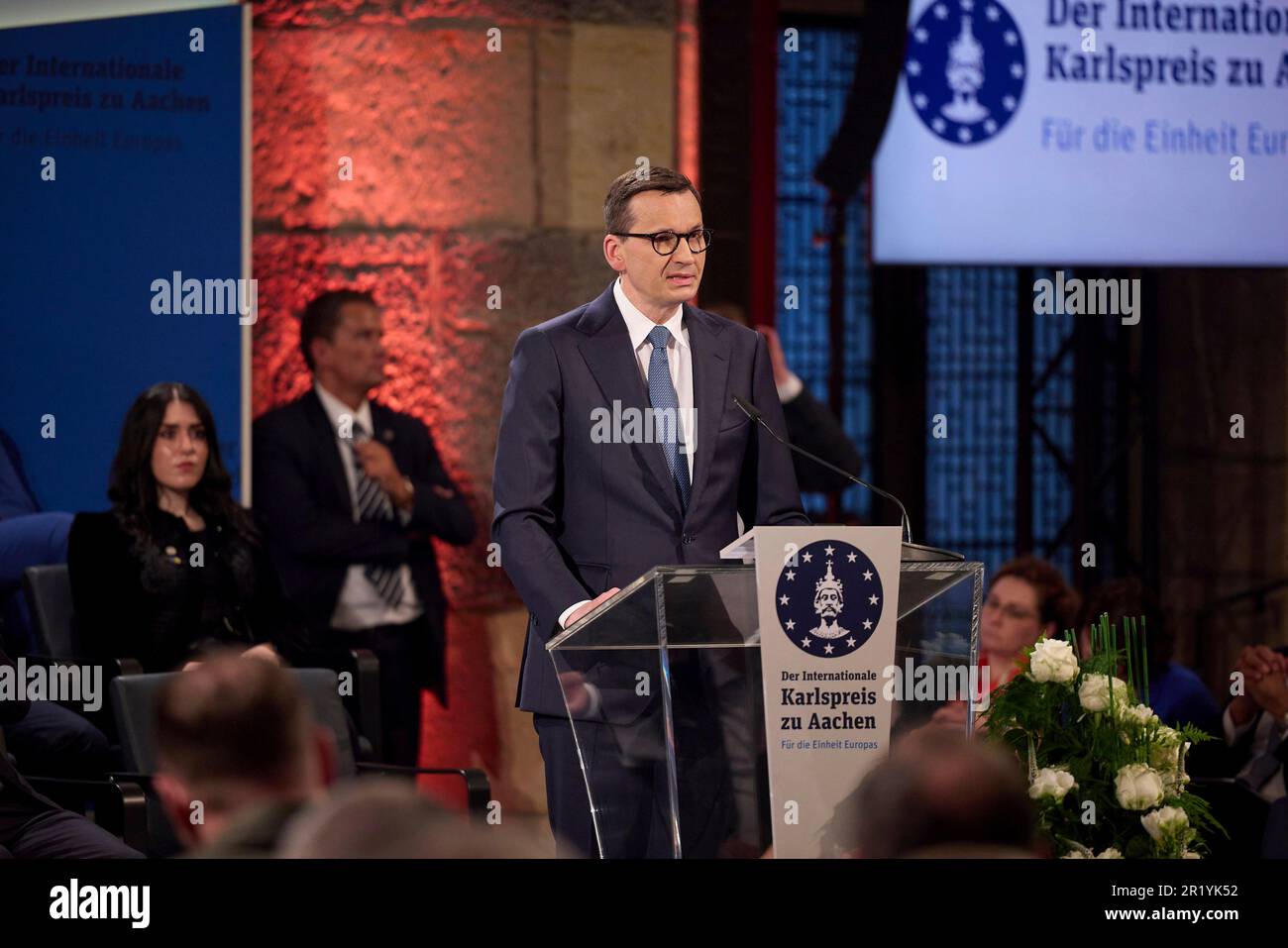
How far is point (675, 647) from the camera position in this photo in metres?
2.63

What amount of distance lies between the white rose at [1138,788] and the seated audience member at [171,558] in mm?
2547

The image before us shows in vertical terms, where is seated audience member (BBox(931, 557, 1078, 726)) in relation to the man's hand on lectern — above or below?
below

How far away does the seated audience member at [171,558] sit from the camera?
4.58m

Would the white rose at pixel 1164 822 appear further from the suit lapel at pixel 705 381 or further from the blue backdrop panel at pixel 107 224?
the blue backdrop panel at pixel 107 224

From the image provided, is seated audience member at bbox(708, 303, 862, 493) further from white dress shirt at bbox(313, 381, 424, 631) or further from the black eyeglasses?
the black eyeglasses

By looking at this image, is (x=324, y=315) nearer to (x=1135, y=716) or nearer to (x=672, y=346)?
(x=672, y=346)

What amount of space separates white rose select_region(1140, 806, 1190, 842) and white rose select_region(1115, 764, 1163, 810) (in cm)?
2

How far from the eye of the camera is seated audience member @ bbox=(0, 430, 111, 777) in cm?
425

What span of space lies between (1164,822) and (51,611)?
3358mm

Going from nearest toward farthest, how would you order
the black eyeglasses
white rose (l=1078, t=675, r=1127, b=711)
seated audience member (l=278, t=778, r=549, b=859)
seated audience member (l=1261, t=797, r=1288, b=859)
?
seated audience member (l=278, t=778, r=549, b=859) < white rose (l=1078, t=675, r=1127, b=711) < the black eyeglasses < seated audience member (l=1261, t=797, r=1288, b=859)

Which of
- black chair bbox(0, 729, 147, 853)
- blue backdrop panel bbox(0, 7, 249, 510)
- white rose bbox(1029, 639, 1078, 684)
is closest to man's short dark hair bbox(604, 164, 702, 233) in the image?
white rose bbox(1029, 639, 1078, 684)

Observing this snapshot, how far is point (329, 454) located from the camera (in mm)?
5434

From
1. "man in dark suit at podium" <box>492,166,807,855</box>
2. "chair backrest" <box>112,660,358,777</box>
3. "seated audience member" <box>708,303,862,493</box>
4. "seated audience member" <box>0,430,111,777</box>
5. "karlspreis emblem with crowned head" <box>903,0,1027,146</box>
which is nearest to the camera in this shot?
"man in dark suit at podium" <box>492,166,807,855</box>

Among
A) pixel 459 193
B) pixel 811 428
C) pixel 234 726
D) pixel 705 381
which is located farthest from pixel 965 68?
pixel 234 726
